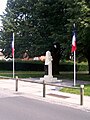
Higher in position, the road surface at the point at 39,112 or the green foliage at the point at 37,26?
the green foliage at the point at 37,26

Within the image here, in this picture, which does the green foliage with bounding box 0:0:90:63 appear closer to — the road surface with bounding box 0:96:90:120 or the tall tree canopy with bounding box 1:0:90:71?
the tall tree canopy with bounding box 1:0:90:71

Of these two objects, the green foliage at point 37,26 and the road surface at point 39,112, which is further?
the green foliage at point 37,26

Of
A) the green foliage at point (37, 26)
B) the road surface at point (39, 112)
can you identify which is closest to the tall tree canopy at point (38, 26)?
the green foliage at point (37, 26)

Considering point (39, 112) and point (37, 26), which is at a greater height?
point (37, 26)

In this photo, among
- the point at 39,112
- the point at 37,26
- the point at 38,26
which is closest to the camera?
the point at 39,112

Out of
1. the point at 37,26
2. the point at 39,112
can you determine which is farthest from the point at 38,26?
the point at 39,112

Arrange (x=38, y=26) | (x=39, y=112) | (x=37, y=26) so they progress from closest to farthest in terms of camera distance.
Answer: (x=39, y=112) < (x=38, y=26) < (x=37, y=26)

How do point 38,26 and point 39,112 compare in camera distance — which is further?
point 38,26

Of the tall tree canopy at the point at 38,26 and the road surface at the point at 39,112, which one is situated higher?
the tall tree canopy at the point at 38,26

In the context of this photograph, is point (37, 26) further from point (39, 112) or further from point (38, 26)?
point (39, 112)

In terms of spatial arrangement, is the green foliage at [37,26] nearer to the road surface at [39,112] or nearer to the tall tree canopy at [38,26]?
the tall tree canopy at [38,26]

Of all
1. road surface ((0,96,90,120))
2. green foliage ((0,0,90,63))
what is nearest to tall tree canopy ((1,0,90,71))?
green foliage ((0,0,90,63))

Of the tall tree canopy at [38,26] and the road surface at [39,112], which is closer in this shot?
the road surface at [39,112]

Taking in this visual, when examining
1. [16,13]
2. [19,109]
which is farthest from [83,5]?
[16,13]
